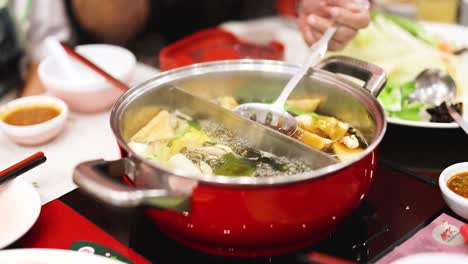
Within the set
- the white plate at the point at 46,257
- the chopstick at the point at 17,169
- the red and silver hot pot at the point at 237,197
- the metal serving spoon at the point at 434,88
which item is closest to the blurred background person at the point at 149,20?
the metal serving spoon at the point at 434,88

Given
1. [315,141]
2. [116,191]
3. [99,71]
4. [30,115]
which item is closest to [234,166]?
[315,141]

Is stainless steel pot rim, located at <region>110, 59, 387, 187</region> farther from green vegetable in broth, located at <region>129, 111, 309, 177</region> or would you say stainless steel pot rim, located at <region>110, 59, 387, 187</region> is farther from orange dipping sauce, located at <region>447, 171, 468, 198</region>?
orange dipping sauce, located at <region>447, 171, 468, 198</region>

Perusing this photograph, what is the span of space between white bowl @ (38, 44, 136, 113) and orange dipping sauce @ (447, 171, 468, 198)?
1.10 m

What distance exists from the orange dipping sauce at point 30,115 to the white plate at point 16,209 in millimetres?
380

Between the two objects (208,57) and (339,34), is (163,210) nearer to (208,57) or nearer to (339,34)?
(339,34)

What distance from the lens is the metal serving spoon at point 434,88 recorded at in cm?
182

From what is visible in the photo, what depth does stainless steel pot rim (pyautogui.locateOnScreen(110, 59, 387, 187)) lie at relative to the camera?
38.9 inches

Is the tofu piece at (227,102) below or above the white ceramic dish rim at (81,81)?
above

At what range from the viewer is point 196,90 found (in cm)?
154

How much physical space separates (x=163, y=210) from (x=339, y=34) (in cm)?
100

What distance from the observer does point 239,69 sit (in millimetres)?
1530

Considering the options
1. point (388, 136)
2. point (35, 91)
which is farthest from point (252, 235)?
point (35, 91)

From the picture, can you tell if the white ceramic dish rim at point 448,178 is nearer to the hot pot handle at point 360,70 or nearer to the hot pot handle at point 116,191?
the hot pot handle at point 360,70

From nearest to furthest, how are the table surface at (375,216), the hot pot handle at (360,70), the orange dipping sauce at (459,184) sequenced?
the table surface at (375,216) < the orange dipping sauce at (459,184) < the hot pot handle at (360,70)
